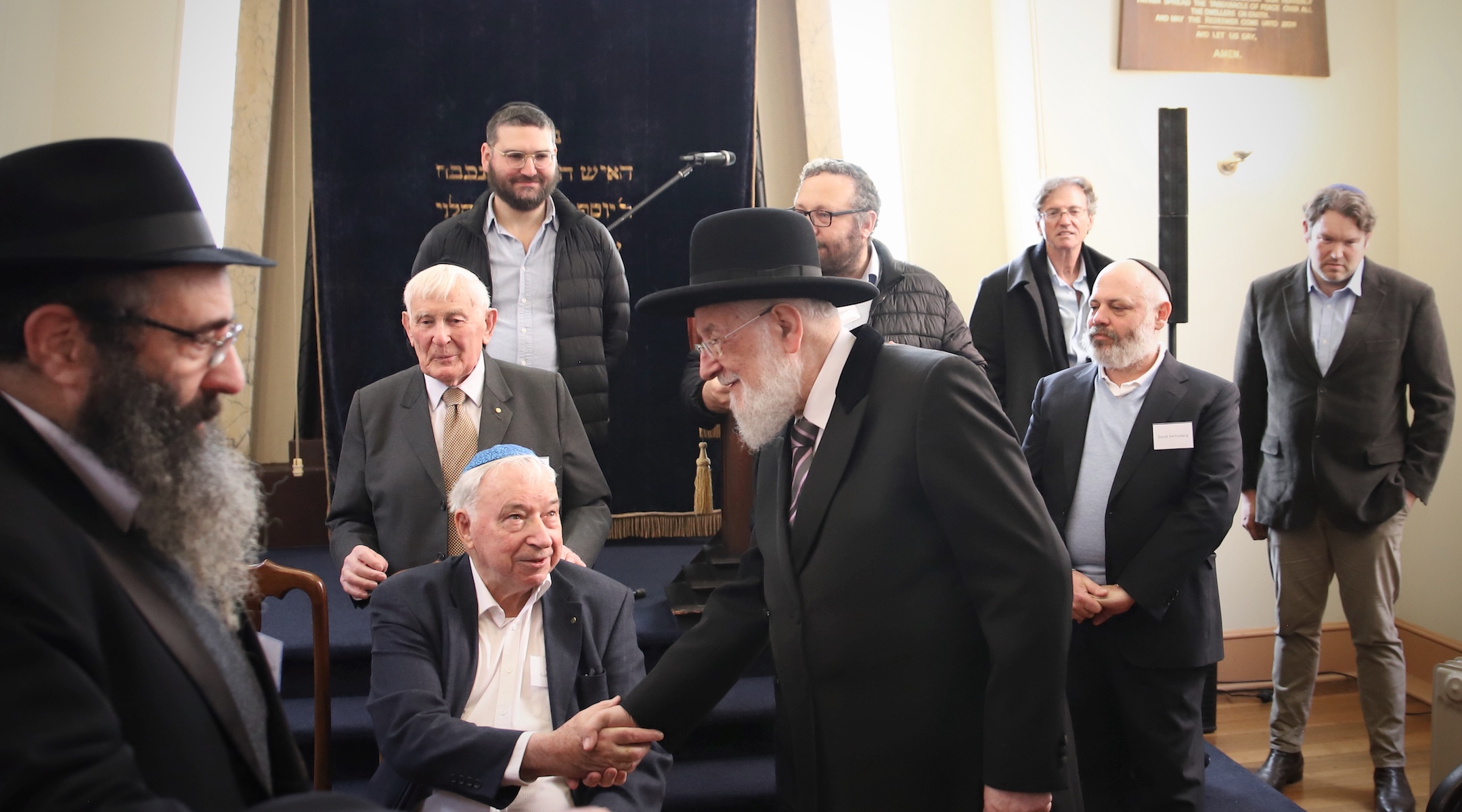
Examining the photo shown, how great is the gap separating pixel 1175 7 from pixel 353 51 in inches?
148

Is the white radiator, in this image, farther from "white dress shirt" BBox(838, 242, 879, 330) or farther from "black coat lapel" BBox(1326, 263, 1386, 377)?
"white dress shirt" BBox(838, 242, 879, 330)

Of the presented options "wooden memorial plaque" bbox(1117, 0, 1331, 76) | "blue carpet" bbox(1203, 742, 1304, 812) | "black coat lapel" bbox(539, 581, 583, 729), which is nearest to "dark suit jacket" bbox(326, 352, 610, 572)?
"black coat lapel" bbox(539, 581, 583, 729)

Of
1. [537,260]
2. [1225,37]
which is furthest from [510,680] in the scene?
[1225,37]

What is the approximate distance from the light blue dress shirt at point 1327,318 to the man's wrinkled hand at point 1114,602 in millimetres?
1570

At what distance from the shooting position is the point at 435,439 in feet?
8.95

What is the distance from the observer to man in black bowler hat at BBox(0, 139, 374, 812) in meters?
0.87

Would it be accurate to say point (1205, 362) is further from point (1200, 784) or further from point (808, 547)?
point (808, 547)

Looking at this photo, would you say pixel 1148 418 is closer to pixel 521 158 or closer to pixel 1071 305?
pixel 1071 305

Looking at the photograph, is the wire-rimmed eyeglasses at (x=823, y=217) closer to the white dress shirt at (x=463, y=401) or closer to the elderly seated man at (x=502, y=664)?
the white dress shirt at (x=463, y=401)

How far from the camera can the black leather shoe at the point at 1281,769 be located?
3.67 metres

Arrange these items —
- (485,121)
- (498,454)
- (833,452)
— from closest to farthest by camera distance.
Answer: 1. (833,452)
2. (498,454)
3. (485,121)

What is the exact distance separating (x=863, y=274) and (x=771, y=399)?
1451mm

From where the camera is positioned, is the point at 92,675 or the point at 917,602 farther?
the point at 917,602

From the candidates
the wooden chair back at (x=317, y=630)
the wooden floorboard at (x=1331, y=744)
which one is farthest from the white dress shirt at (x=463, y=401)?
the wooden floorboard at (x=1331, y=744)
